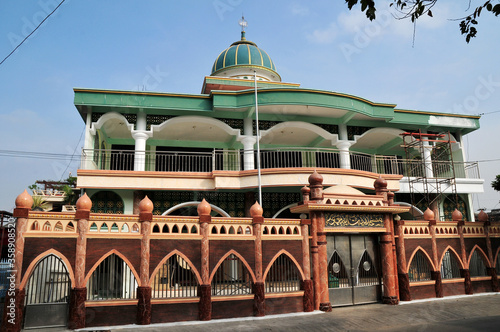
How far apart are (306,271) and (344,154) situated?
8311mm

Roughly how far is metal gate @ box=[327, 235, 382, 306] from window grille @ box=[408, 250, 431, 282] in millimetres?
1572

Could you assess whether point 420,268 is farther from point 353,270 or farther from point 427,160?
point 427,160

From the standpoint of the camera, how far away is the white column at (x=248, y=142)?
50.7 ft

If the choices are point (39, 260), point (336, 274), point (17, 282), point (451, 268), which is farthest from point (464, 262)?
point (17, 282)

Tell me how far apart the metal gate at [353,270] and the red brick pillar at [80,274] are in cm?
571

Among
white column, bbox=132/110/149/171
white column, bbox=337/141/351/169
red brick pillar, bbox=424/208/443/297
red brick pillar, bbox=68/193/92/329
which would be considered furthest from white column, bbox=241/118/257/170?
red brick pillar, bbox=68/193/92/329

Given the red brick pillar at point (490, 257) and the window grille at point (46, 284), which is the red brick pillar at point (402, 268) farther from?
the window grille at point (46, 284)

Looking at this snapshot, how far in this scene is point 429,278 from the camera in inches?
454

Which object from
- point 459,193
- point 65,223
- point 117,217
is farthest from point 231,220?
point 459,193

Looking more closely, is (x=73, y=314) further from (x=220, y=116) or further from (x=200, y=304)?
(x=220, y=116)

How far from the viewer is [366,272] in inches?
407

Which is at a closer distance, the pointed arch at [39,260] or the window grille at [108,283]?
the pointed arch at [39,260]

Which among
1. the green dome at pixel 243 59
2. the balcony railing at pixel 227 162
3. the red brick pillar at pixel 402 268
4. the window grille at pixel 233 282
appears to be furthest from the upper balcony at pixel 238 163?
the green dome at pixel 243 59

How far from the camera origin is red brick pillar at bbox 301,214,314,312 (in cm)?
920
